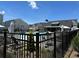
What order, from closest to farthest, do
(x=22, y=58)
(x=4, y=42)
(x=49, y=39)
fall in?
(x=4, y=42)
(x=22, y=58)
(x=49, y=39)

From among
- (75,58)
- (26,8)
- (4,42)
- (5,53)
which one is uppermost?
(26,8)

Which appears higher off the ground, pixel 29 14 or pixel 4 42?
pixel 29 14

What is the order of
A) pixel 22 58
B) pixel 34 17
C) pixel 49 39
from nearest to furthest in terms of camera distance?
pixel 22 58
pixel 49 39
pixel 34 17

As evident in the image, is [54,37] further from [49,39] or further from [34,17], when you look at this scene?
[34,17]

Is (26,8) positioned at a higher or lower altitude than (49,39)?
higher

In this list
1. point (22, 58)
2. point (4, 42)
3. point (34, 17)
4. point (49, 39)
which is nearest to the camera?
point (4, 42)

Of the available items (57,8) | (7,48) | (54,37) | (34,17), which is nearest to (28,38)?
(7,48)

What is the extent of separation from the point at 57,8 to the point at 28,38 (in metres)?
1.51

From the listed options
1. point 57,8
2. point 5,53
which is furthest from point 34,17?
point 5,53

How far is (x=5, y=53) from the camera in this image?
2.81 meters

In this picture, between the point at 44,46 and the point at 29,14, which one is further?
the point at 29,14

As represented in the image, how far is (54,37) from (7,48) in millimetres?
950

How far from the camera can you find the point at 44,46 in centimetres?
332

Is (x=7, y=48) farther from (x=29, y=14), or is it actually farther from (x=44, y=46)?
(x=29, y=14)
